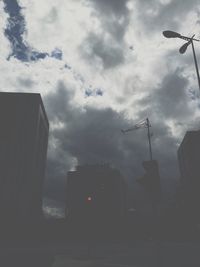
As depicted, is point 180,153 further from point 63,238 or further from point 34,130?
point 63,238

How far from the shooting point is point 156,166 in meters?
7.48

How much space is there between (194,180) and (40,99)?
2782 inches

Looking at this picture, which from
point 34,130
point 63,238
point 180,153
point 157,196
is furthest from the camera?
point 180,153

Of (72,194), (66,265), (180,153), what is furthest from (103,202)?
(66,265)

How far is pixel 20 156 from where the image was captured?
3014 inches

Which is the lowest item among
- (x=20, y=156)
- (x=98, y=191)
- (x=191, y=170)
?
(x=98, y=191)

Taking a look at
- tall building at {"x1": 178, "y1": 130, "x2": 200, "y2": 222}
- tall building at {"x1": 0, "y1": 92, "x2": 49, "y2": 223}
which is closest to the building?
tall building at {"x1": 0, "y1": 92, "x2": 49, "y2": 223}

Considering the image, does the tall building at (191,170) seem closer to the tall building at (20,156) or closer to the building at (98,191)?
the building at (98,191)

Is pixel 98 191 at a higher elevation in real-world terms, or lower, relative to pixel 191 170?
lower

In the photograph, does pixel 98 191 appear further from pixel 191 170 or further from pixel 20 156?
pixel 20 156

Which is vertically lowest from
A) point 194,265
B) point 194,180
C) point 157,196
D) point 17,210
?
point 194,265

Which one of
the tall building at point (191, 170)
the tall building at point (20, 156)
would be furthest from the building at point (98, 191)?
the tall building at point (191, 170)

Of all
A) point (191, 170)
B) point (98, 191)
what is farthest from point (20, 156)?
point (191, 170)

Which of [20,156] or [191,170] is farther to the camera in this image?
[191,170]
